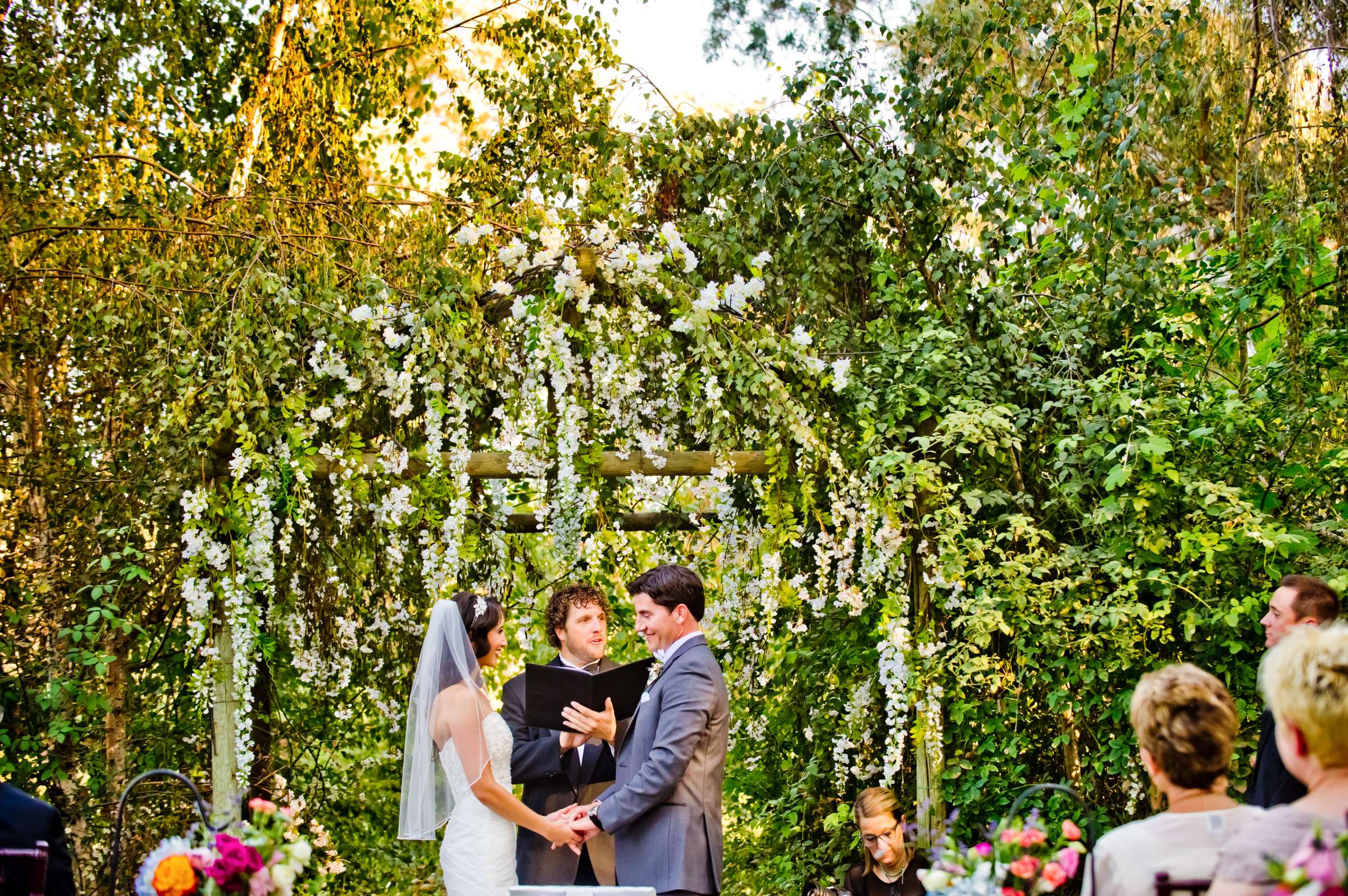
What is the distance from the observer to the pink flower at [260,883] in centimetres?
210

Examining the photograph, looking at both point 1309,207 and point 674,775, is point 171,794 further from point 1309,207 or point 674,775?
point 1309,207

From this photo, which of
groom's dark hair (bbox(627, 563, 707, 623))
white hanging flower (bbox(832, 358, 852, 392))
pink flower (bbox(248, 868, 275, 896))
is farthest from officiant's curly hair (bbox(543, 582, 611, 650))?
pink flower (bbox(248, 868, 275, 896))

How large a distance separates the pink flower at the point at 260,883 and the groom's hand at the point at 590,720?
5.02 ft

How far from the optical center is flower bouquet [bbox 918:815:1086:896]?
190 centimetres

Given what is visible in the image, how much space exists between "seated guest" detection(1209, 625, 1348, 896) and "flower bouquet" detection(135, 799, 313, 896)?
1582mm

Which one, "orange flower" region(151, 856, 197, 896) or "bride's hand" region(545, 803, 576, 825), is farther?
"bride's hand" region(545, 803, 576, 825)

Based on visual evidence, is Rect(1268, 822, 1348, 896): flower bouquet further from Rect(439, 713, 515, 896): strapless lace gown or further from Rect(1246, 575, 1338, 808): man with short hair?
Rect(439, 713, 515, 896): strapless lace gown

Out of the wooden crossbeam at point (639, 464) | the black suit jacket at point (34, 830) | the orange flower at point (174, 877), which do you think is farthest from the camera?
the wooden crossbeam at point (639, 464)

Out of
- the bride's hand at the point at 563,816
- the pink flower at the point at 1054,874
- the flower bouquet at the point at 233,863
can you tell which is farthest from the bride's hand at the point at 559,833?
the pink flower at the point at 1054,874

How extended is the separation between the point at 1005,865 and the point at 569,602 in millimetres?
2219

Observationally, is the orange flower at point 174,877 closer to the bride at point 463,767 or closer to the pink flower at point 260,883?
the pink flower at point 260,883

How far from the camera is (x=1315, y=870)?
4.62 ft

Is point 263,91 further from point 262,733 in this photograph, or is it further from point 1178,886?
point 1178,886

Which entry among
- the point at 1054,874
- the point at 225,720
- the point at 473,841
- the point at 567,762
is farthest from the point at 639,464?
the point at 1054,874
